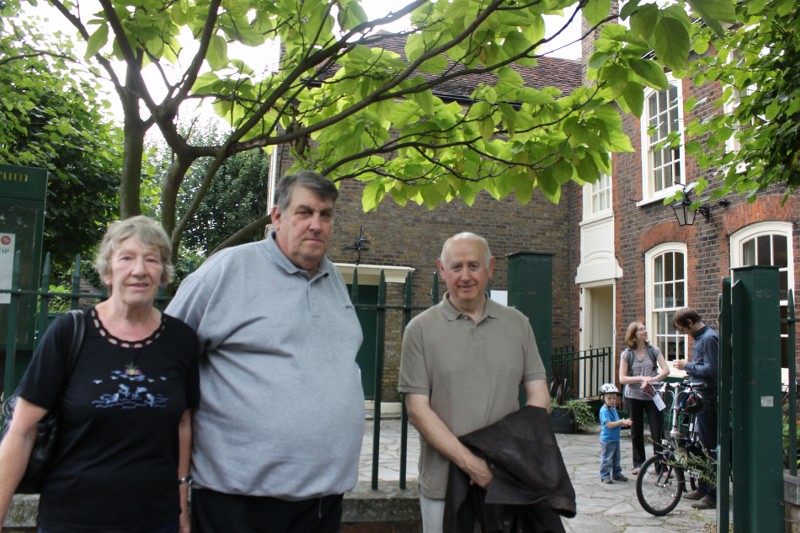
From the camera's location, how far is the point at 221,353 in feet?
7.14

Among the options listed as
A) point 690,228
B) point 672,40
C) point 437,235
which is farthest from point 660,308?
point 672,40

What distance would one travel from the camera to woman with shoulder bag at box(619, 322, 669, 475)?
7434 millimetres

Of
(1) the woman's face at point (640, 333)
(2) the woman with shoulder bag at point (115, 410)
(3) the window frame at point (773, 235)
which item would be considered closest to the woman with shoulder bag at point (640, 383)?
(1) the woman's face at point (640, 333)

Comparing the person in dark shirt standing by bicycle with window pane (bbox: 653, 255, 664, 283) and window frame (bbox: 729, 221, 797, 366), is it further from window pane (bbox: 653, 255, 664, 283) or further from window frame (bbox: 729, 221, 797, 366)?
window pane (bbox: 653, 255, 664, 283)

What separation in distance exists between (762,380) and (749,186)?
287 centimetres

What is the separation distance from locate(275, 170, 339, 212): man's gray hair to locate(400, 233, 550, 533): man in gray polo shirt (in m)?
0.61

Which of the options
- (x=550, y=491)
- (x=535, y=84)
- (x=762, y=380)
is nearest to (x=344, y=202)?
(x=535, y=84)

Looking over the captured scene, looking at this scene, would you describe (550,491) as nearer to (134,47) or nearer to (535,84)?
(134,47)

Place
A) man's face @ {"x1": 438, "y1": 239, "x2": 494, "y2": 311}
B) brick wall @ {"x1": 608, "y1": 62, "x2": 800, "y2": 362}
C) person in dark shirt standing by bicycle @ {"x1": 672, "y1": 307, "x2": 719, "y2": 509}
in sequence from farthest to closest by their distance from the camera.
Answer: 1. brick wall @ {"x1": 608, "y1": 62, "x2": 800, "y2": 362}
2. person in dark shirt standing by bicycle @ {"x1": 672, "y1": 307, "x2": 719, "y2": 509}
3. man's face @ {"x1": 438, "y1": 239, "x2": 494, "y2": 311}

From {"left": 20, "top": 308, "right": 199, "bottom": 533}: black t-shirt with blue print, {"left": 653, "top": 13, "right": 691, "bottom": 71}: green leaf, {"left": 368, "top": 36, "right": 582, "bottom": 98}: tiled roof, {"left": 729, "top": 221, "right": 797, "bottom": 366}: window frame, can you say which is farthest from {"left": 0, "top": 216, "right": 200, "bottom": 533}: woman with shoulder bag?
{"left": 368, "top": 36, "right": 582, "bottom": 98}: tiled roof

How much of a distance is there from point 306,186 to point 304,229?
0.51 ft

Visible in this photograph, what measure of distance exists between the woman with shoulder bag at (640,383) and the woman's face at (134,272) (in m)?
6.30

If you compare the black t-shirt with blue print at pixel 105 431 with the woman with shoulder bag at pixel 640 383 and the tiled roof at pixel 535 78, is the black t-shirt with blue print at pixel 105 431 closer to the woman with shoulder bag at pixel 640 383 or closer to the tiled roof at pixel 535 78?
the woman with shoulder bag at pixel 640 383

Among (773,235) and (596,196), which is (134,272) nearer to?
(773,235)
